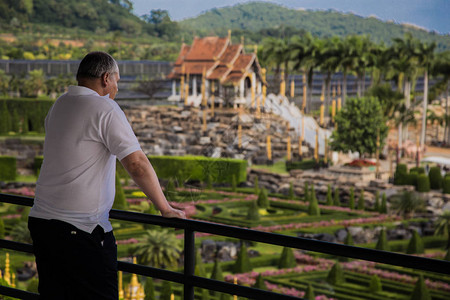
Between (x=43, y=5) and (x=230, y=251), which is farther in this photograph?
(x=43, y=5)

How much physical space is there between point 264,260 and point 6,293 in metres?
12.1

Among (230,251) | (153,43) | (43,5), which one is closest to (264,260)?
(230,251)

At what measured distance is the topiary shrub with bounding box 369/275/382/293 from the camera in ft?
39.8

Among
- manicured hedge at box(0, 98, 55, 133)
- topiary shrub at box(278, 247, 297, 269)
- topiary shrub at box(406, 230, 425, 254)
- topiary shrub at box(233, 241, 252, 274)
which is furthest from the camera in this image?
manicured hedge at box(0, 98, 55, 133)

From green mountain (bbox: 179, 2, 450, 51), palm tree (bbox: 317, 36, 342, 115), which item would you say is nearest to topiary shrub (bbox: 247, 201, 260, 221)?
palm tree (bbox: 317, 36, 342, 115)

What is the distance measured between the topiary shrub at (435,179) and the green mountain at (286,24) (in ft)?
15.7

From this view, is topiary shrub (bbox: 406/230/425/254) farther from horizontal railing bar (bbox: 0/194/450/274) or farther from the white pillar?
horizontal railing bar (bbox: 0/194/450/274)

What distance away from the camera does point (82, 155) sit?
1413 mm

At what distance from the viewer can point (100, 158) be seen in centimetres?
142

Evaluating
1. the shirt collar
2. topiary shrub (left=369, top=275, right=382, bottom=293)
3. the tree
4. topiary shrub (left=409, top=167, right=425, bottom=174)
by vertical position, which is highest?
A: the shirt collar

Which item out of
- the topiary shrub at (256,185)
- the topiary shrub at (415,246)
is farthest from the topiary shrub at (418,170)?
the topiary shrub at (415,246)

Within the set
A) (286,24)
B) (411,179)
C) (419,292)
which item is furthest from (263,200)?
(286,24)

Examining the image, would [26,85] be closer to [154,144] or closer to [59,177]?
[154,144]

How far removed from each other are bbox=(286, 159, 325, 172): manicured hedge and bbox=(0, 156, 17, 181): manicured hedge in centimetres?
919
